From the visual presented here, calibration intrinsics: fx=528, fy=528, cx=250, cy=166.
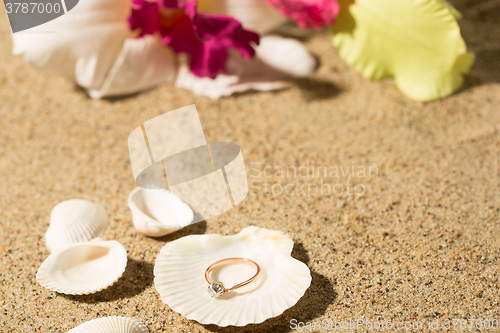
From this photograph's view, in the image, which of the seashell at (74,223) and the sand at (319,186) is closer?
the sand at (319,186)

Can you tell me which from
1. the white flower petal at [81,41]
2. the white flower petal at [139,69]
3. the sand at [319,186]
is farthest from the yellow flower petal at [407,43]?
the white flower petal at [81,41]

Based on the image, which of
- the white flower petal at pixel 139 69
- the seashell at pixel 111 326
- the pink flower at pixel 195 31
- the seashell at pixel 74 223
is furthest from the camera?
the white flower petal at pixel 139 69

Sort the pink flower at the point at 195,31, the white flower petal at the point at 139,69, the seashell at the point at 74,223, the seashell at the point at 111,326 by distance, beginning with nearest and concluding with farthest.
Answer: the seashell at the point at 111,326, the seashell at the point at 74,223, the pink flower at the point at 195,31, the white flower petal at the point at 139,69

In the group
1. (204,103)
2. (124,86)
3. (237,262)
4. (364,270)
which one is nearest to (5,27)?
(124,86)

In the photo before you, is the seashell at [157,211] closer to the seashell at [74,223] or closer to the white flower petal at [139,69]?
the seashell at [74,223]

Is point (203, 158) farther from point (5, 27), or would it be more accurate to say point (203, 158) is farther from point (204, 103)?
point (5, 27)

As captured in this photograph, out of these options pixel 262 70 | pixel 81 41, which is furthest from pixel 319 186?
pixel 81 41
